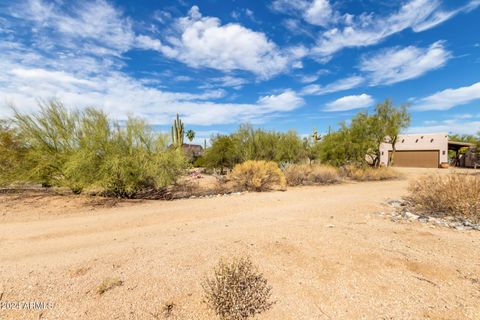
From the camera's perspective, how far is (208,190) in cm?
1210

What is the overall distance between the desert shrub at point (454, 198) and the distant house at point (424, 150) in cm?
2551

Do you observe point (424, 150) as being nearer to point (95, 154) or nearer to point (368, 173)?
point (368, 173)

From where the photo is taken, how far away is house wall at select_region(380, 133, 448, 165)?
31375 mm

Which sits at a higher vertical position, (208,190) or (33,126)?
(33,126)

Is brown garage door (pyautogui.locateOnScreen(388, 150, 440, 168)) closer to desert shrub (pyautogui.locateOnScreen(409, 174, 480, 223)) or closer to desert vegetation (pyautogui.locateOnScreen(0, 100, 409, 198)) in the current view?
desert vegetation (pyautogui.locateOnScreen(0, 100, 409, 198))

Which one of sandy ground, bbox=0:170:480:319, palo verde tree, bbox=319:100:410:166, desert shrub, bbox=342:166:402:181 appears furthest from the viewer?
palo verde tree, bbox=319:100:410:166

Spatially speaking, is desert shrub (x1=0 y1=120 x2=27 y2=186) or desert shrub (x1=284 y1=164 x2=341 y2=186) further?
desert shrub (x1=284 y1=164 x2=341 y2=186)

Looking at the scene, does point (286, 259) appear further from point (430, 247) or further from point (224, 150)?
point (224, 150)

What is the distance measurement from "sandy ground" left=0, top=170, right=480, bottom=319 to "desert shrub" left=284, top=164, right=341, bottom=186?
7610 millimetres

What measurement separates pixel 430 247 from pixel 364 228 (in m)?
1.29

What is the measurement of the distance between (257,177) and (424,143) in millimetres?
31120

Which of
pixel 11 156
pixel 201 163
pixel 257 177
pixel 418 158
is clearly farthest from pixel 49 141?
pixel 418 158

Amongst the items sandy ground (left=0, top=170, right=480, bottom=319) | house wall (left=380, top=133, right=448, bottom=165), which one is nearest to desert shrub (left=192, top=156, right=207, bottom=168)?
sandy ground (left=0, top=170, right=480, bottom=319)

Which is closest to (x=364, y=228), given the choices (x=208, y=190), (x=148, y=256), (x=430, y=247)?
(x=430, y=247)
